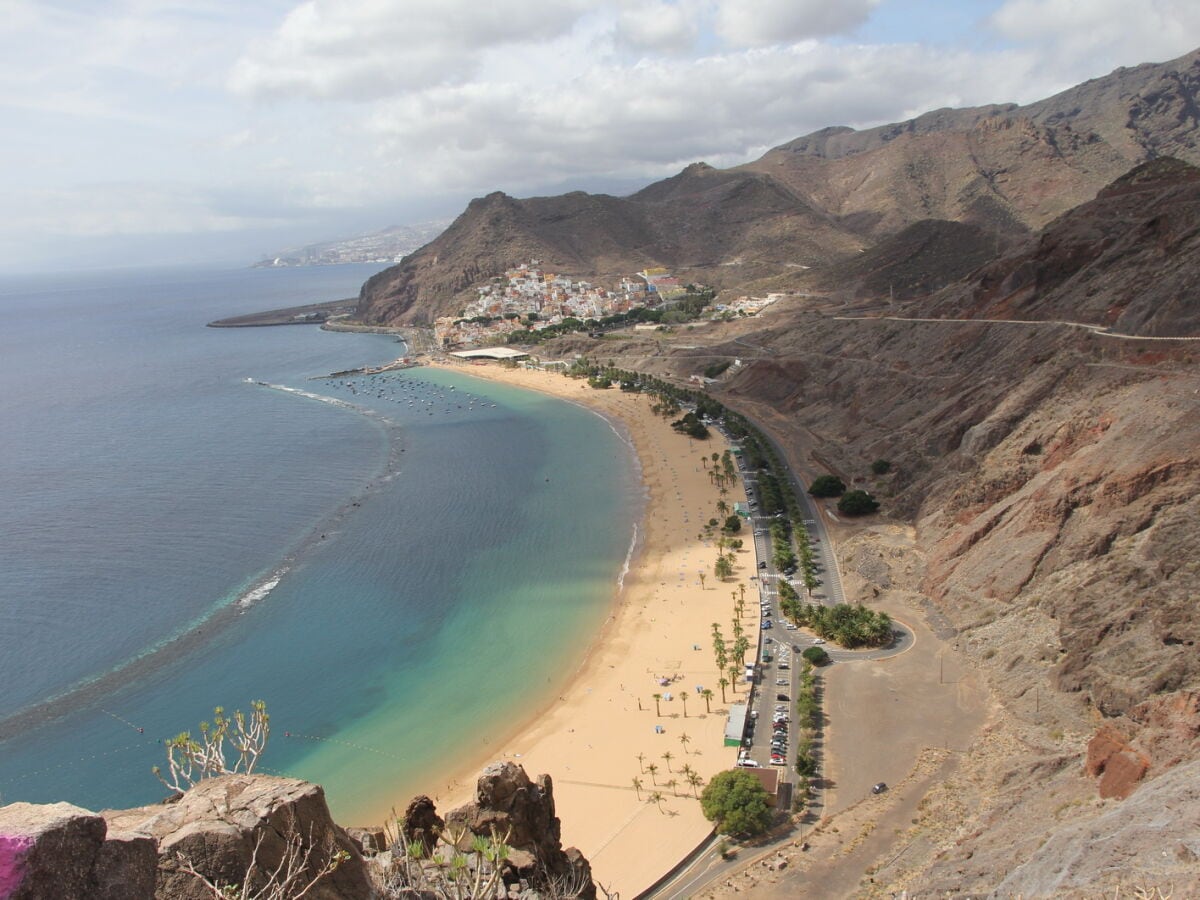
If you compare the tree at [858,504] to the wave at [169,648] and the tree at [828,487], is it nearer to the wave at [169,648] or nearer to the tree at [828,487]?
the tree at [828,487]

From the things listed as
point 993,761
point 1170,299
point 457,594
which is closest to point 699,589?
point 457,594

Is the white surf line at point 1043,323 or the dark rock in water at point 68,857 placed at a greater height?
the white surf line at point 1043,323

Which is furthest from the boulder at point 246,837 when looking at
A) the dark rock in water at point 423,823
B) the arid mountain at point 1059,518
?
the arid mountain at point 1059,518

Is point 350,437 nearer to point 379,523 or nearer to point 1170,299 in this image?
point 379,523

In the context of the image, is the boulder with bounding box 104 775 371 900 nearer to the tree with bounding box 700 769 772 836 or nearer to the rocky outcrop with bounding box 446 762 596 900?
the rocky outcrop with bounding box 446 762 596 900

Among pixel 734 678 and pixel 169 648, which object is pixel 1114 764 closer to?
pixel 734 678

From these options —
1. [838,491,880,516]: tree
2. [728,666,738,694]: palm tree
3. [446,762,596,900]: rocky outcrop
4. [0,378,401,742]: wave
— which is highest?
[446,762,596,900]: rocky outcrop

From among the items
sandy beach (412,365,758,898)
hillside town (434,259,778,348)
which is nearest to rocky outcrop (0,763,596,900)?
sandy beach (412,365,758,898)
